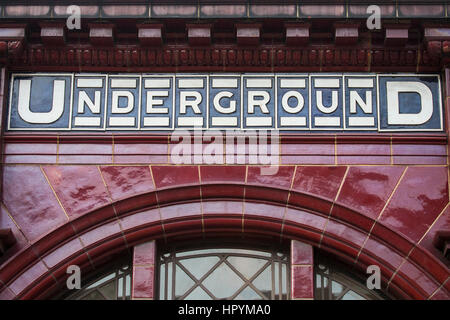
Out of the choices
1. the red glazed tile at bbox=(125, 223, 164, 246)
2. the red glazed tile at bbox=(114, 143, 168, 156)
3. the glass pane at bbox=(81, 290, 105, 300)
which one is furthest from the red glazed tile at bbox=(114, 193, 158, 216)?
the glass pane at bbox=(81, 290, 105, 300)

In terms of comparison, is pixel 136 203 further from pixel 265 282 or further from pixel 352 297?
pixel 352 297

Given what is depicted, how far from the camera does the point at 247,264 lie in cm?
1274

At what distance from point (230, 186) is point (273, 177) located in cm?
55

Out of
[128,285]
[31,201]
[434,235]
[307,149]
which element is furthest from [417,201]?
[31,201]

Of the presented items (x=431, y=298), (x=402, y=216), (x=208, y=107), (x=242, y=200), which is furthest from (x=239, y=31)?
(x=431, y=298)

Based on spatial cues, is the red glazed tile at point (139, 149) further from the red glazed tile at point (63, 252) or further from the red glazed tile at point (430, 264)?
the red glazed tile at point (430, 264)

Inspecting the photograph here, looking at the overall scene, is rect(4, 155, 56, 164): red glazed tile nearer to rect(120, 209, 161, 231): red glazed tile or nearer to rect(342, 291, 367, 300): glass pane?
rect(120, 209, 161, 231): red glazed tile

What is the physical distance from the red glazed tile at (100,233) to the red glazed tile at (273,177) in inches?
68.6

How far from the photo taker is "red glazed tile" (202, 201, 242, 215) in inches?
496

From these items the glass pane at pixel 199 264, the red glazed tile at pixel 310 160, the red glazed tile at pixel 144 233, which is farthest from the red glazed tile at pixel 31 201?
the red glazed tile at pixel 310 160

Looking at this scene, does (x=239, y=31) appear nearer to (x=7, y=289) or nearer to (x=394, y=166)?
(x=394, y=166)

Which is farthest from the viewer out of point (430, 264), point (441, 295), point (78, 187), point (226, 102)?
point (226, 102)

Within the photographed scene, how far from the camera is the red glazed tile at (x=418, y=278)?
1206 cm

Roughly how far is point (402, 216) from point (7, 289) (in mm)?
4856
